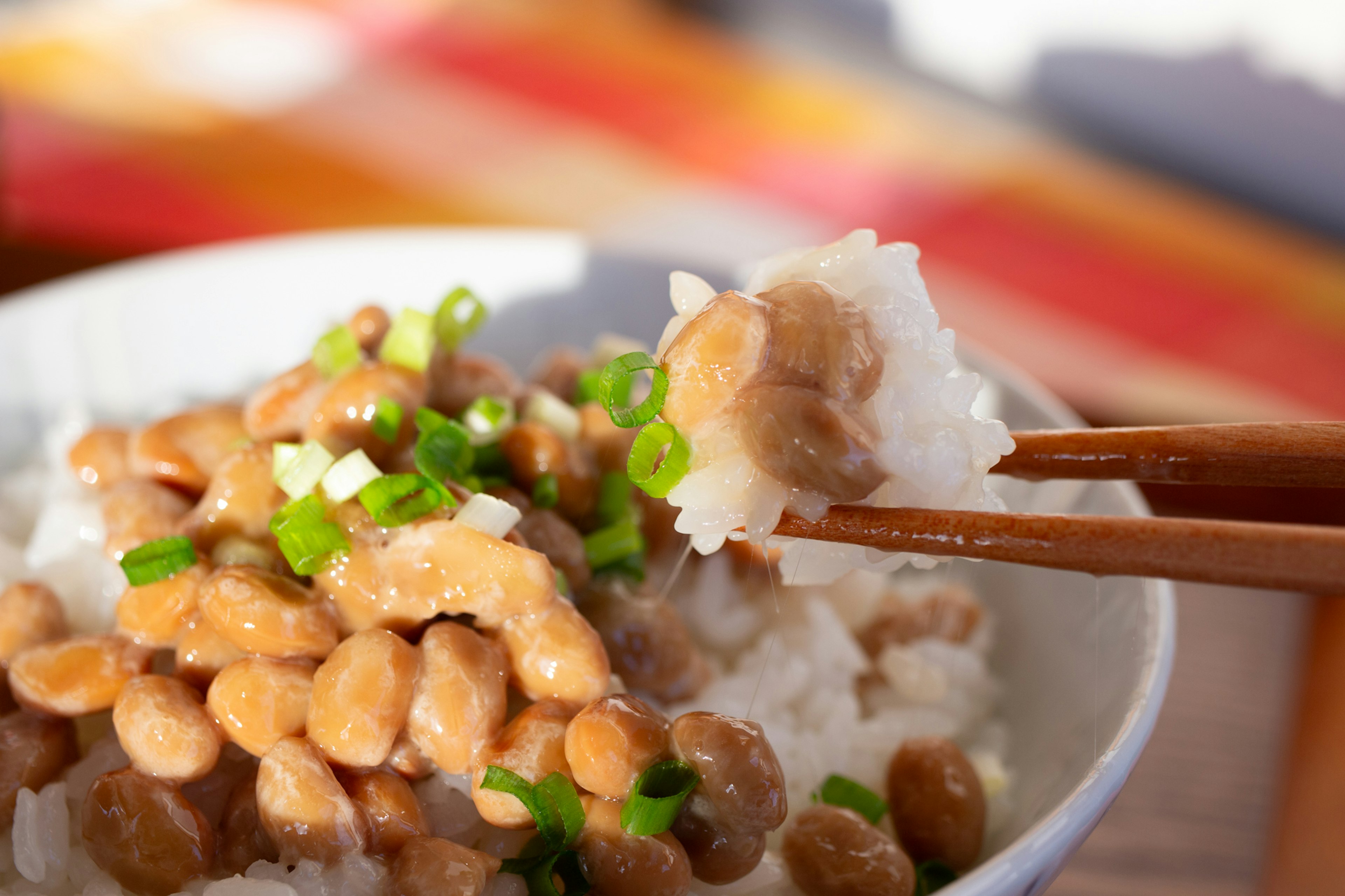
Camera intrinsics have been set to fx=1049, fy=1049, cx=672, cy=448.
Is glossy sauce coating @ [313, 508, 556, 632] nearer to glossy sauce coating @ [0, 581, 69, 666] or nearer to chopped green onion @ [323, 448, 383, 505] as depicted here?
chopped green onion @ [323, 448, 383, 505]

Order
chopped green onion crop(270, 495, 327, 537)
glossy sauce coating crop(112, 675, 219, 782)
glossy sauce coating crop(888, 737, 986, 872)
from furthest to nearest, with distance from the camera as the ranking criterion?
glossy sauce coating crop(888, 737, 986, 872) → chopped green onion crop(270, 495, 327, 537) → glossy sauce coating crop(112, 675, 219, 782)

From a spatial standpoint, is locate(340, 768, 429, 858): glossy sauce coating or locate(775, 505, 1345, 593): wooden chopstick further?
locate(340, 768, 429, 858): glossy sauce coating

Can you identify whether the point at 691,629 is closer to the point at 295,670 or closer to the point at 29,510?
the point at 295,670

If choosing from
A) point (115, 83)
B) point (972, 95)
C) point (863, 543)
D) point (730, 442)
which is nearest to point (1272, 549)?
point (863, 543)

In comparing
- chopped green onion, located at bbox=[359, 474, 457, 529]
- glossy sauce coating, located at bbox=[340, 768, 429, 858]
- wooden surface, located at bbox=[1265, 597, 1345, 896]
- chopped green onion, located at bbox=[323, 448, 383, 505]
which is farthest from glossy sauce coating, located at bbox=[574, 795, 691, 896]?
wooden surface, located at bbox=[1265, 597, 1345, 896]

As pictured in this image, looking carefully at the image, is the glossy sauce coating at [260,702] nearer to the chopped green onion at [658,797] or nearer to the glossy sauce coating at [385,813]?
the glossy sauce coating at [385,813]

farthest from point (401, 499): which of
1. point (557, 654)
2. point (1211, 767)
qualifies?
point (1211, 767)

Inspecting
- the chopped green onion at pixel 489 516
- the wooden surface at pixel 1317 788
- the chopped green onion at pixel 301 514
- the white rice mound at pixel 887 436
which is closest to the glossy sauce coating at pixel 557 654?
the chopped green onion at pixel 489 516

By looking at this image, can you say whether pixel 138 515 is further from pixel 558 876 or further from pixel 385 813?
pixel 558 876
